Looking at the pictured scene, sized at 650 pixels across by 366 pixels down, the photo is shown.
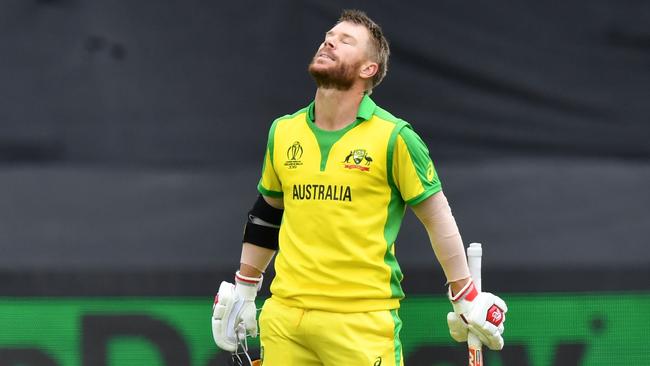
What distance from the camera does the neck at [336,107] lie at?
3.14 m

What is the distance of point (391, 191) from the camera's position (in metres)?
3.12

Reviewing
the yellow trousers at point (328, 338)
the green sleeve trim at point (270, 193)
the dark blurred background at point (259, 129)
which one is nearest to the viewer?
the yellow trousers at point (328, 338)

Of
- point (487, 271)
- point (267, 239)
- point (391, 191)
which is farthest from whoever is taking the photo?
point (487, 271)

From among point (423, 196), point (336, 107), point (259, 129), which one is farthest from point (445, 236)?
point (259, 129)

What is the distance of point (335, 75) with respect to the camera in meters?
3.13

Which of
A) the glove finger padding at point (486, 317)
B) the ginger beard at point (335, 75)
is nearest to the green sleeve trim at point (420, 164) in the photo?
the ginger beard at point (335, 75)

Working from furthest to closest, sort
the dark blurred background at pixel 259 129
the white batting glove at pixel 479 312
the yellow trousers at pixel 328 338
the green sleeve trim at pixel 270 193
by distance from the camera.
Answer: the dark blurred background at pixel 259 129, the green sleeve trim at pixel 270 193, the white batting glove at pixel 479 312, the yellow trousers at pixel 328 338

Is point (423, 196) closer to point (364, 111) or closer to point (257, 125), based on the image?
point (364, 111)

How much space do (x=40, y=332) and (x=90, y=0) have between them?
1.19 metres

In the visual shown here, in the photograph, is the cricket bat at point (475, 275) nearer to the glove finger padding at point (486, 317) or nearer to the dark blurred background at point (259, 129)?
the glove finger padding at point (486, 317)

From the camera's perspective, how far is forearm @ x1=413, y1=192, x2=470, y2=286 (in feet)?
10.3

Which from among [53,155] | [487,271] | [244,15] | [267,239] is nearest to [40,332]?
[53,155]

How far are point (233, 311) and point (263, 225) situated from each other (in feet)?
0.91

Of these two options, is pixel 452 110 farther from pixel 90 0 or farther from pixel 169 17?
pixel 90 0
